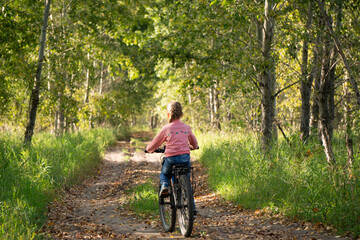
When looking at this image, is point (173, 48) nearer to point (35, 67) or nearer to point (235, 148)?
point (235, 148)

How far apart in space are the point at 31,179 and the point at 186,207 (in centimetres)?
399

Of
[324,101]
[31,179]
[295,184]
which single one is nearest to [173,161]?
[295,184]

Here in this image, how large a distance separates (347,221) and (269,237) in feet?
4.11

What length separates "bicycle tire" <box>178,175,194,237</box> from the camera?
565 centimetres

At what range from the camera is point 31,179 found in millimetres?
8062

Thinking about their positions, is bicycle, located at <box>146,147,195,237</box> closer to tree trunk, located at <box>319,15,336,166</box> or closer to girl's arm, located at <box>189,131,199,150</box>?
girl's arm, located at <box>189,131,199,150</box>

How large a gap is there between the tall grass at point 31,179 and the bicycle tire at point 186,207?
2.21 meters

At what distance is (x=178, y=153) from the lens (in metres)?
6.12

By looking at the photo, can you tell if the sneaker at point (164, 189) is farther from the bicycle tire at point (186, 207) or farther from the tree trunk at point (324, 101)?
the tree trunk at point (324, 101)

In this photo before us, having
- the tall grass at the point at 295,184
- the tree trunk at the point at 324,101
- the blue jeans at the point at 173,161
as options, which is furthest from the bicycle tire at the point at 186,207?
the tree trunk at the point at 324,101

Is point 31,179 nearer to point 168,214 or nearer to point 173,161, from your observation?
point 168,214

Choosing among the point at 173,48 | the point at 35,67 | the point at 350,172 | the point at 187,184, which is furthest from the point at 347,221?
the point at 35,67

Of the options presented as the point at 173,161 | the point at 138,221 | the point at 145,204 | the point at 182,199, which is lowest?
the point at 138,221

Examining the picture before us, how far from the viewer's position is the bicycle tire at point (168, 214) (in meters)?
6.30
